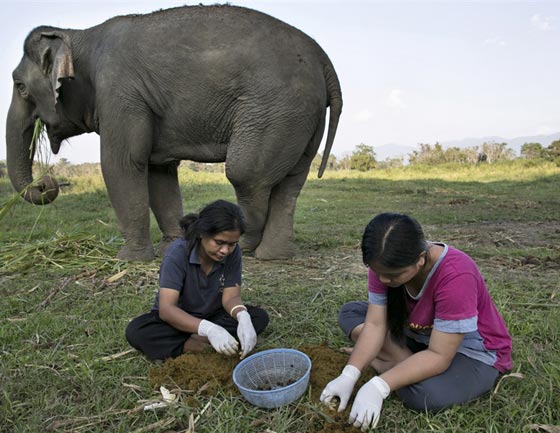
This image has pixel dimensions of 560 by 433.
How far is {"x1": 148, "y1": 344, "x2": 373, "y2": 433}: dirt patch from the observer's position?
2104 mm

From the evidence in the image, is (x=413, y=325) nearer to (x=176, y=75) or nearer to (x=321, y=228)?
(x=176, y=75)

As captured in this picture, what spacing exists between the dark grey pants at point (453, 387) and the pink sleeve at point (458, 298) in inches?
10.9

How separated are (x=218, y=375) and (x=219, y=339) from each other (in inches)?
6.7

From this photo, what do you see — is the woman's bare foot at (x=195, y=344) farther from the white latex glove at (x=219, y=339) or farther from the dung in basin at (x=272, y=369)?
the dung in basin at (x=272, y=369)

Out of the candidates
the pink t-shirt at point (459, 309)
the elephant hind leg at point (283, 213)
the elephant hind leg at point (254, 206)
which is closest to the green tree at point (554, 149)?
the elephant hind leg at point (283, 213)

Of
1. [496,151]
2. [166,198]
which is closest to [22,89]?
[166,198]

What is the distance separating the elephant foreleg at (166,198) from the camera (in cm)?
549

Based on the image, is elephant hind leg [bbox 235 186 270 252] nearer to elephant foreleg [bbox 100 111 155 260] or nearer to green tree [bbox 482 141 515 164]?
elephant foreleg [bbox 100 111 155 260]

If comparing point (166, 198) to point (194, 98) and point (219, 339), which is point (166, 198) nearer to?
point (194, 98)

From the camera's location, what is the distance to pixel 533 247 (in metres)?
5.32

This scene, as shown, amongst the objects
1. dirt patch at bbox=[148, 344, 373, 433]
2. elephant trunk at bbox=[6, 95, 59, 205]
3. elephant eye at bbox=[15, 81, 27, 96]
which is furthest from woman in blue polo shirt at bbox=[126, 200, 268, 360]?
elephant eye at bbox=[15, 81, 27, 96]

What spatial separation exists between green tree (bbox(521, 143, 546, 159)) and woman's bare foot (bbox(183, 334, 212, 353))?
2690cm

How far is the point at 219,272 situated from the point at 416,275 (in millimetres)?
1148

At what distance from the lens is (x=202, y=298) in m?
2.80
